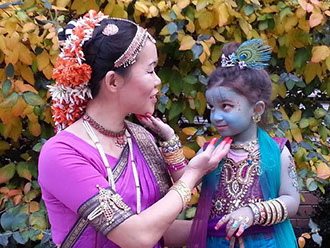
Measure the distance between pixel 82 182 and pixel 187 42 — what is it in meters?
1.13

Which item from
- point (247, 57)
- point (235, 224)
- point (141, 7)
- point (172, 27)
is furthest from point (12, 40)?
point (235, 224)

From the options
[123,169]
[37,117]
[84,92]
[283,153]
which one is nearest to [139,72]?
[84,92]

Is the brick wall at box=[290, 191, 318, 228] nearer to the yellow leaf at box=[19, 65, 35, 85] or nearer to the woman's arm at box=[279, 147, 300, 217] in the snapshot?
the woman's arm at box=[279, 147, 300, 217]

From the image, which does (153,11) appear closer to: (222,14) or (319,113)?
(222,14)

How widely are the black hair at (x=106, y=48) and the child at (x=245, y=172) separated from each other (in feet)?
1.34

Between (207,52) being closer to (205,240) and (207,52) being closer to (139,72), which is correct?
(139,72)

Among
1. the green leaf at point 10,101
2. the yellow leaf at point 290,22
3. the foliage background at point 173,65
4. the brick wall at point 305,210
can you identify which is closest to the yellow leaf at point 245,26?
the foliage background at point 173,65

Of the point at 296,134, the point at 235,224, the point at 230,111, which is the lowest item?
the point at 296,134

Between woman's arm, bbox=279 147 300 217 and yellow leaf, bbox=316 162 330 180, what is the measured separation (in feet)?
2.86

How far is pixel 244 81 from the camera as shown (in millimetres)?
2012

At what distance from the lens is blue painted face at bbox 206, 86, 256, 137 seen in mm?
1992

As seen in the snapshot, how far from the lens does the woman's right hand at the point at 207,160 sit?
1.95m

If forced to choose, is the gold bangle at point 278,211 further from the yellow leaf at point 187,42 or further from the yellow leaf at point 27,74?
the yellow leaf at point 27,74

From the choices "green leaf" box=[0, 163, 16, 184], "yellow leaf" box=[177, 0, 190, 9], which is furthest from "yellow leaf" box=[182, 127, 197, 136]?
"green leaf" box=[0, 163, 16, 184]
